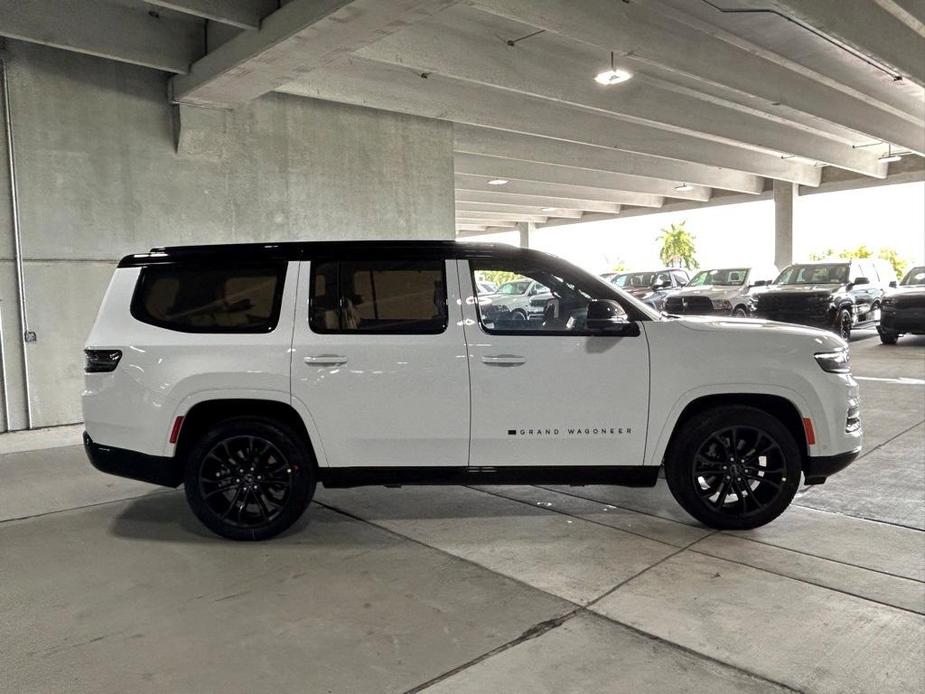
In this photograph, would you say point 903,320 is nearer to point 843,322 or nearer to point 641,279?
point 843,322

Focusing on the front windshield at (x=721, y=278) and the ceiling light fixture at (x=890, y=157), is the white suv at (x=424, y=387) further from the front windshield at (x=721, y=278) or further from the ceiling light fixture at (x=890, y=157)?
the ceiling light fixture at (x=890, y=157)

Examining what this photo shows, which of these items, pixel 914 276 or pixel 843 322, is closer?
pixel 914 276

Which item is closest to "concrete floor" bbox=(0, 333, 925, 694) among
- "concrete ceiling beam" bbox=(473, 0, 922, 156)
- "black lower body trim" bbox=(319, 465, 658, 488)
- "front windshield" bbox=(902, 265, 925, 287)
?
"black lower body trim" bbox=(319, 465, 658, 488)

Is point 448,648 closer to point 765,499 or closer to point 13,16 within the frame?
point 765,499

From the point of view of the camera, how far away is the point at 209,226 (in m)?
9.23

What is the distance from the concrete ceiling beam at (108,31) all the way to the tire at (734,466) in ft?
23.9

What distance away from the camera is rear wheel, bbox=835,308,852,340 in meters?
14.9

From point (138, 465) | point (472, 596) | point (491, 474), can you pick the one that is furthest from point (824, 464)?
point (138, 465)

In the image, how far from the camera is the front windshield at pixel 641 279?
2188 centimetres

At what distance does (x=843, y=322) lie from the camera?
15031mm

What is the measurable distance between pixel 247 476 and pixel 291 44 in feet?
15.5

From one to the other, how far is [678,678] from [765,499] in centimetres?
196

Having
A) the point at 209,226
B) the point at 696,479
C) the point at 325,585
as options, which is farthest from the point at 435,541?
the point at 209,226

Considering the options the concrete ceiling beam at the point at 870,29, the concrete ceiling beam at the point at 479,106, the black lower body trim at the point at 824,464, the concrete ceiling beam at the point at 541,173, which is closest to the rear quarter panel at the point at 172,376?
the black lower body trim at the point at 824,464
